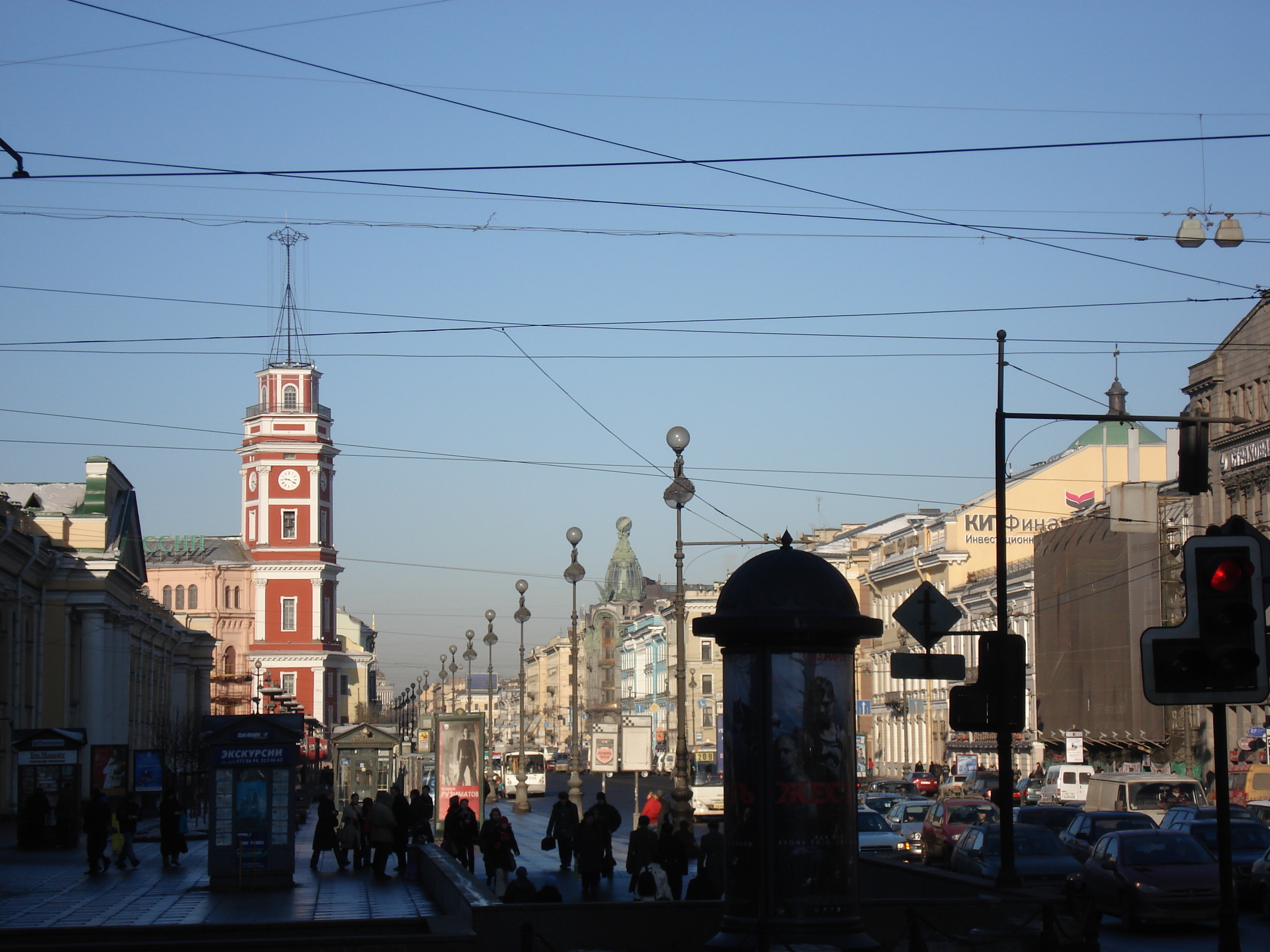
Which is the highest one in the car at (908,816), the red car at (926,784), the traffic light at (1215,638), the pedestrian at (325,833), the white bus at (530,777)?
the traffic light at (1215,638)

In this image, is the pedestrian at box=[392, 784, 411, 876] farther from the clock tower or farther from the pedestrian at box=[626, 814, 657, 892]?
the clock tower

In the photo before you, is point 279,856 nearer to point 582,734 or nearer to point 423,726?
point 423,726

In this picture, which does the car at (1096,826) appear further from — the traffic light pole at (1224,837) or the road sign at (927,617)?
the traffic light pole at (1224,837)

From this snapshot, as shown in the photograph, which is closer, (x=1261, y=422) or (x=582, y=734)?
(x=1261, y=422)

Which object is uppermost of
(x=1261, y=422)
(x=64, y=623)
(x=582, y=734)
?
(x=1261, y=422)

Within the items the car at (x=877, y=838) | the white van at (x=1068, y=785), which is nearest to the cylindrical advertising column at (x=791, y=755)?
the car at (x=877, y=838)

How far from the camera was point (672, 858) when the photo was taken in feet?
75.7

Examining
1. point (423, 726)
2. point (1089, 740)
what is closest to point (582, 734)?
point (423, 726)

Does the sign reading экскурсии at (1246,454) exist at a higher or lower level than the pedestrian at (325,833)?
higher

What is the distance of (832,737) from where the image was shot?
1362 centimetres

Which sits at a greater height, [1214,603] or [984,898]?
[1214,603]

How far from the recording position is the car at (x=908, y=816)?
1503 inches

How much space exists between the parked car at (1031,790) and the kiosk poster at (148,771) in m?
23.8

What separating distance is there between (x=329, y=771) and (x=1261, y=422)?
35424 millimetres
